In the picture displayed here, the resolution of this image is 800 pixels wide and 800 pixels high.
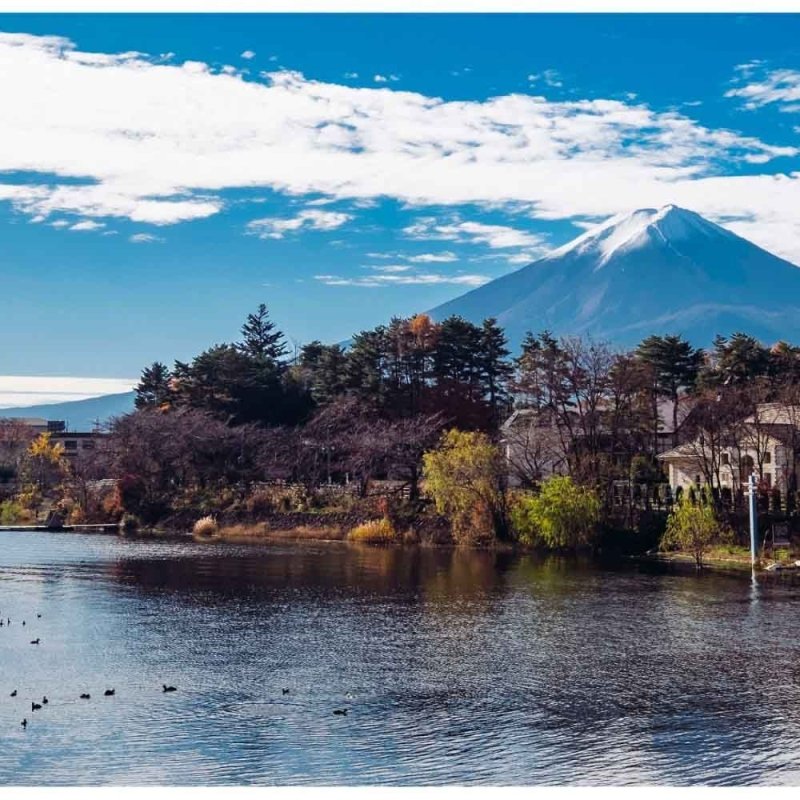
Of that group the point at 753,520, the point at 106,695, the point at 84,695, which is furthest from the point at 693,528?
the point at 84,695

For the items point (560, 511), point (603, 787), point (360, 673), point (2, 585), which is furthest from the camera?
point (560, 511)

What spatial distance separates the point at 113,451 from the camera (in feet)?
219

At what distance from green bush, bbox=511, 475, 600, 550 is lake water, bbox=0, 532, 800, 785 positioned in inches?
275

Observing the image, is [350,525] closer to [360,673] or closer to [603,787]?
[360,673]

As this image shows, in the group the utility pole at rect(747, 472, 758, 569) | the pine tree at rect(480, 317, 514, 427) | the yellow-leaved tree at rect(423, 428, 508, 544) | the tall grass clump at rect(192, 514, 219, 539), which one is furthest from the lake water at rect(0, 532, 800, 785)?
the pine tree at rect(480, 317, 514, 427)

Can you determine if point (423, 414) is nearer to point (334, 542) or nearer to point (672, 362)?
point (334, 542)

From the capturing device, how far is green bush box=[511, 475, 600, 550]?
46.8m

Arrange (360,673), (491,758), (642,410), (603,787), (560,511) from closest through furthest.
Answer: (603,787)
(491,758)
(360,673)
(560,511)
(642,410)

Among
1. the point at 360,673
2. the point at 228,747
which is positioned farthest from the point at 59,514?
the point at 228,747

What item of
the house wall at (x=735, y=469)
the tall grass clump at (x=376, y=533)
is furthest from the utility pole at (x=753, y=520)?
the tall grass clump at (x=376, y=533)

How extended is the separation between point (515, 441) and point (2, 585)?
2544 cm

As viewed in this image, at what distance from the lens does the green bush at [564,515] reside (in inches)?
1843

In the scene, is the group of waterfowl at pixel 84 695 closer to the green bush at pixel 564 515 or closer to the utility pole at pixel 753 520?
the utility pole at pixel 753 520

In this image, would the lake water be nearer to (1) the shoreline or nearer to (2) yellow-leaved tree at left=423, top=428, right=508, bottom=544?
(1) the shoreline
